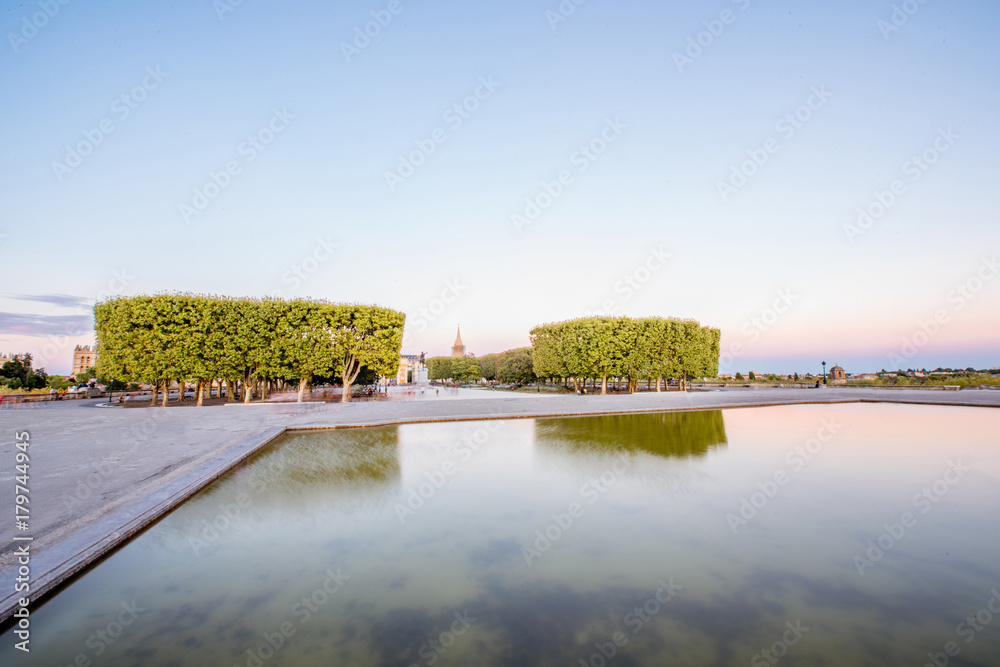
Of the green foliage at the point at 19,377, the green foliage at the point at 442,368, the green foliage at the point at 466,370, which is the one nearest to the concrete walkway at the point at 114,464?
the green foliage at the point at 19,377

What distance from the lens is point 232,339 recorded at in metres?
28.0

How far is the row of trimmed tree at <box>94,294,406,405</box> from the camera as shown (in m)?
26.5

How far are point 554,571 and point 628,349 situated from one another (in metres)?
37.8

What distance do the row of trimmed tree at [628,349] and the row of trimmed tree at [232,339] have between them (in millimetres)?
18122

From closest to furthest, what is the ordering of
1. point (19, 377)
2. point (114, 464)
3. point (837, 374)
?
point (114, 464), point (19, 377), point (837, 374)

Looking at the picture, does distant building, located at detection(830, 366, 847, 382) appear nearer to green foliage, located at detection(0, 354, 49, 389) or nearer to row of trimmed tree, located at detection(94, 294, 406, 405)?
row of trimmed tree, located at detection(94, 294, 406, 405)

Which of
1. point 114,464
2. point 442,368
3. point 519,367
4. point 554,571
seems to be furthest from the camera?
point 442,368

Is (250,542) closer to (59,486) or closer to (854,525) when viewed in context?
(59,486)

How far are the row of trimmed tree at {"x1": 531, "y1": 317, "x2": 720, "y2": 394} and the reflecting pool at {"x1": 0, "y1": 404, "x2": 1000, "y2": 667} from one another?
30867mm

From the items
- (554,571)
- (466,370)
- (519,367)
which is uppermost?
(519,367)

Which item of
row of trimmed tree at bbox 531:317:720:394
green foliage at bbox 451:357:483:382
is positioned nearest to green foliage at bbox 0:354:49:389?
row of trimmed tree at bbox 531:317:720:394

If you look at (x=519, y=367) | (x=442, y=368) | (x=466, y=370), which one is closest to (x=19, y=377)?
(x=519, y=367)

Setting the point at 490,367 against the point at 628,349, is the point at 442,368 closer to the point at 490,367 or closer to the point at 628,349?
the point at 490,367

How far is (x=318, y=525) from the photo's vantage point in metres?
6.51
